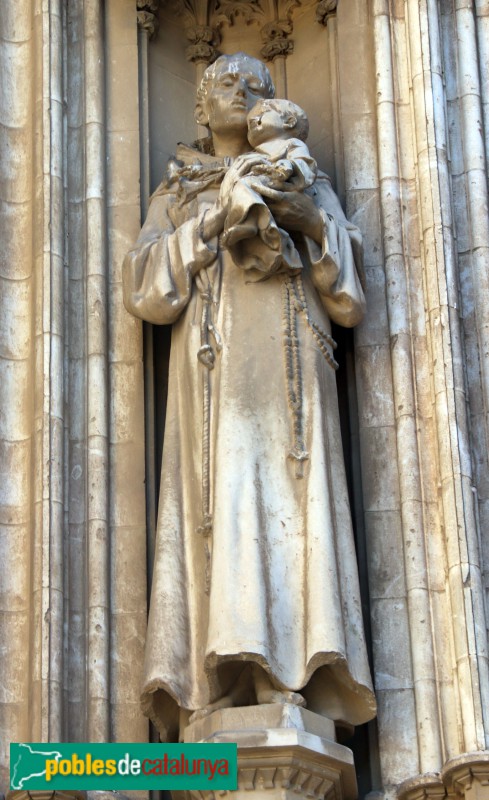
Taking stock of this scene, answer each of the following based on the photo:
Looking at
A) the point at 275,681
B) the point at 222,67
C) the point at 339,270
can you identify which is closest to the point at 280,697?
the point at 275,681

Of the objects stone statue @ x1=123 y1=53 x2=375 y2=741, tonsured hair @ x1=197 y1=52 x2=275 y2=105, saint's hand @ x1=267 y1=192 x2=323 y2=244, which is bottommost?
stone statue @ x1=123 y1=53 x2=375 y2=741

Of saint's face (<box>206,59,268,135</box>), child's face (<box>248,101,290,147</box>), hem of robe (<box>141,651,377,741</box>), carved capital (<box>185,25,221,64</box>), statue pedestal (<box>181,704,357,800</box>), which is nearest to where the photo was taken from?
statue pedestal (<box>181,704,357,800</box>)

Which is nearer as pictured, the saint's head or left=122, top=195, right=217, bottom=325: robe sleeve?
left=122, top=195, right=217, bottom=325: robe sleeve

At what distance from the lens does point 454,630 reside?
1091 cm

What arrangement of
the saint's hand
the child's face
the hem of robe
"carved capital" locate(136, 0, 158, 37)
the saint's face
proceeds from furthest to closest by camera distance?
"carved capital" locate(136, 0, 158, 37)
the saint's face
the child's face
the saint's hand
the hem of robe

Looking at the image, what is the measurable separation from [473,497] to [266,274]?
141cm

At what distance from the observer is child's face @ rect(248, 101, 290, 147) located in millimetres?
11508

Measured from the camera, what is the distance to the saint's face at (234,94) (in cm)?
1180

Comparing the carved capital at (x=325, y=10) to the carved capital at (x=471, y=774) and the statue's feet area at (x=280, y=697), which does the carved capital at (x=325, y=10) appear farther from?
the carved capital at (x=471, y=774)

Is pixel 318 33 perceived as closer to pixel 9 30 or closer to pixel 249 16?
pixel 249 16

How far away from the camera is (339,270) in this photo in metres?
11.3

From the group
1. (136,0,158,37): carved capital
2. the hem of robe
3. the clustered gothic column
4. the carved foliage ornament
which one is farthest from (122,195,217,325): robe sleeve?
the hem of robe

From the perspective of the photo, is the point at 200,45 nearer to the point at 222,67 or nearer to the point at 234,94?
the point at 222,67

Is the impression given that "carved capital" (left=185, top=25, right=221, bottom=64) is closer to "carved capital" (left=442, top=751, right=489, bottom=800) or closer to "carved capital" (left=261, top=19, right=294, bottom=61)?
"carved capital" (left=261, top=19, right=294, bottom=61)
